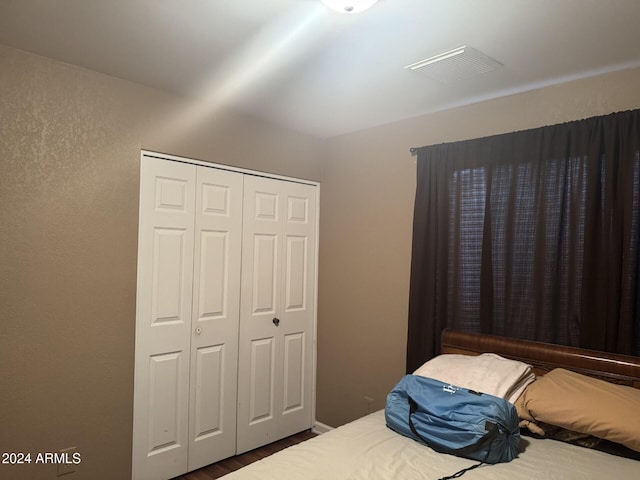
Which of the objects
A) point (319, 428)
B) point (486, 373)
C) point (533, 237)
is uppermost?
point (533, 237)

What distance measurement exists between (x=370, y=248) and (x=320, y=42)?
1.73 meters

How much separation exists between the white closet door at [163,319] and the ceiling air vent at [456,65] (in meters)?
1.62

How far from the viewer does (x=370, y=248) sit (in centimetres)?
334

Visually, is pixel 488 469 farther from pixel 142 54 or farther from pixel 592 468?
pixel 142 54

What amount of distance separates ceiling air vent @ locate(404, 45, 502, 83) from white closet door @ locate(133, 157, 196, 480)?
1.62 meters

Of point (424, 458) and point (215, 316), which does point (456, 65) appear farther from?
point (215, 316)

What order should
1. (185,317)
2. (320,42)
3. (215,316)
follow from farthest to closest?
(215,316) < (185,317) < (320,42)

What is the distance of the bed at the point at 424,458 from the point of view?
161cm

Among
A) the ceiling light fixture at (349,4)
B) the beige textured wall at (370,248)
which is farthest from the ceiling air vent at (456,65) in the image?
the ceiling light fixture at (349,4)

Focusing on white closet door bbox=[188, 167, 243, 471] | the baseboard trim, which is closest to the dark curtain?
the baseboard trim

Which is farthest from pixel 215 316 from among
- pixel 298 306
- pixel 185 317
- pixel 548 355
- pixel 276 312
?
pixel 548 355

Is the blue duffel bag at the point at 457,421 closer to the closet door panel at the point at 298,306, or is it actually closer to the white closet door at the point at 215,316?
the white closet door at the point at 215,316

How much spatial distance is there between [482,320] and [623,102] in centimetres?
142

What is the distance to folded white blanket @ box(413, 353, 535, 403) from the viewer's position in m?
2.06
